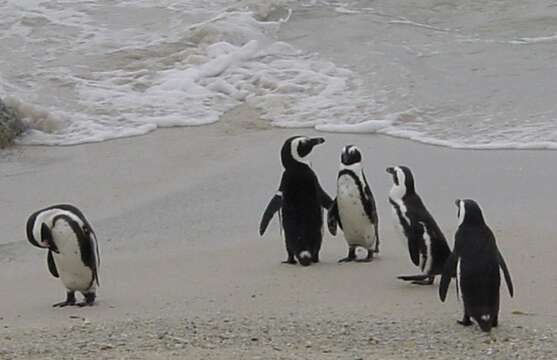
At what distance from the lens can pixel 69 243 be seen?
6426 millimetres

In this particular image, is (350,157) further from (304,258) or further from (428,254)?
(428,254)

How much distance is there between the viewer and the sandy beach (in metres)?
5.33

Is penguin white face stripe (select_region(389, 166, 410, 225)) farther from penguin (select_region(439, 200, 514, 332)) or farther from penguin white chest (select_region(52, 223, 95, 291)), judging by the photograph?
penguin white chest (select_region(52, 223, 95, 291))

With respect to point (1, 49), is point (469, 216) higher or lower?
lower

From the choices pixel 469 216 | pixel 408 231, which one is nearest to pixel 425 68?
pixel 408 231

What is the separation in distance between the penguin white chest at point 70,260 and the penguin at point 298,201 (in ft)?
4.09

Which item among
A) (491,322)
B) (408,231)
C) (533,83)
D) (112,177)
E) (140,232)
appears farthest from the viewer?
(533,83)

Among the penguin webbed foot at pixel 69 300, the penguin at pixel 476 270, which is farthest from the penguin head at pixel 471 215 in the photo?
the penguin webbed foot at pixel 69 300

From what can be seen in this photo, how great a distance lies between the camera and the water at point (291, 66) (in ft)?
37.3

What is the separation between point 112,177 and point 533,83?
4.72m

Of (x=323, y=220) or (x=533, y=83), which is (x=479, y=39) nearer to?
(x=533, y=83)

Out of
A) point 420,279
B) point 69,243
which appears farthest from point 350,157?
point 69,243

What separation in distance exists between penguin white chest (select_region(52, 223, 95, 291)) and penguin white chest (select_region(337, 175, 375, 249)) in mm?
1640

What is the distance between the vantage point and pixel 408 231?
6.55m
